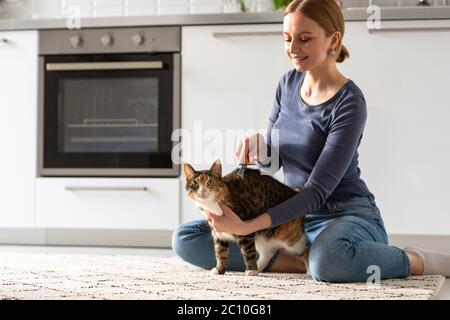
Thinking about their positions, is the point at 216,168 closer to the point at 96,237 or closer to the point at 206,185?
the point at 206,185

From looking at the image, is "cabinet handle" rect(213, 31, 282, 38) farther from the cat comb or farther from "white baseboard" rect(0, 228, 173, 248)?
the cat comb

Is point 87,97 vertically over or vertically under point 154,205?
over

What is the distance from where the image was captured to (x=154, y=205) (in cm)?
336

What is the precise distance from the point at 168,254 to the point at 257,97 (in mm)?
759

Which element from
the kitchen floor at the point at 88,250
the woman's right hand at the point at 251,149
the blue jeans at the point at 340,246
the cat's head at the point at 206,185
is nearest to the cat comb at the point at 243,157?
the woman's right hand at the point at 251,149

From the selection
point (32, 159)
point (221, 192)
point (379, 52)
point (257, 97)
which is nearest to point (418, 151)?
point (379, 52)

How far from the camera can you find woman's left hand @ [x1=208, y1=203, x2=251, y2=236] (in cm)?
204

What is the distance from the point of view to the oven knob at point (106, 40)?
11.1 ft

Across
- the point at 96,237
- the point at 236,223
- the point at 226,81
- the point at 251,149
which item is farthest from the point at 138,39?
the point at 236,223

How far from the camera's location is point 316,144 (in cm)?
221

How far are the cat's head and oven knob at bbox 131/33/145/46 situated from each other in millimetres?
1358

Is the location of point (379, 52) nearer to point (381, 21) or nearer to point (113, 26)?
point (381, 21)

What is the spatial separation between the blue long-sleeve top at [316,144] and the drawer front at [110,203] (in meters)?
1.07

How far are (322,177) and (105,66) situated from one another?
1584mm
